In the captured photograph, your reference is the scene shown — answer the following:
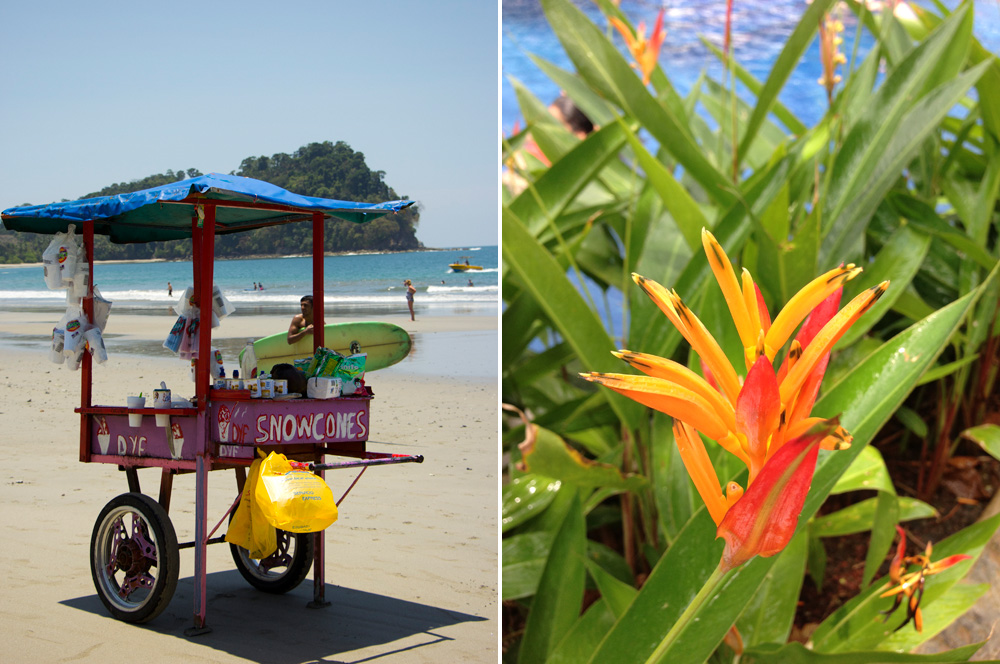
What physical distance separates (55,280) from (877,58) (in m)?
1.17

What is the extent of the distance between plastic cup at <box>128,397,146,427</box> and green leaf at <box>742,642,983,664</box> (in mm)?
992

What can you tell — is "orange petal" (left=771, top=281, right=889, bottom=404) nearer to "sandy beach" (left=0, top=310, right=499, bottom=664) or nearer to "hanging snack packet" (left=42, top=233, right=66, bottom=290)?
"sandy beach" (left=0, top=310, right=499, bottom=664)

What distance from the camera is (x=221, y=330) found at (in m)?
7.20

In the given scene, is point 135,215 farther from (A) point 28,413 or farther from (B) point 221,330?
(B) point 221,330

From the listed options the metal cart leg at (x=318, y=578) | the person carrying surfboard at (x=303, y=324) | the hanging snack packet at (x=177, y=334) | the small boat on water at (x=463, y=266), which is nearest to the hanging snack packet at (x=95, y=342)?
the hanging snack packet at (x=177, y=334)

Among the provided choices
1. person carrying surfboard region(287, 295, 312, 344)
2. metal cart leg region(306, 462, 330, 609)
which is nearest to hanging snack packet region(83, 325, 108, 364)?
person carrying surfboard region(287, 295, 312, 344)

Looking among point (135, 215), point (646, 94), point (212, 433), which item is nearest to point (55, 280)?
point (135, 215)

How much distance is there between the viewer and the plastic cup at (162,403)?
3.85 ft

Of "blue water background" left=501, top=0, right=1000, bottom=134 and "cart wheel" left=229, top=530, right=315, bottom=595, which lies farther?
"cart wheel" left=229, top=530, right=315, bottom=595

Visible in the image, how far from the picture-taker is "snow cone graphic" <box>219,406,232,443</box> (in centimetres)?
111

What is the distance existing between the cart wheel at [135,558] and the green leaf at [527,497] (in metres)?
0.71

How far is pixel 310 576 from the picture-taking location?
161cm

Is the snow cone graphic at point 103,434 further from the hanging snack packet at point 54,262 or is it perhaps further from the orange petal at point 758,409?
the orange petal at point 758,409

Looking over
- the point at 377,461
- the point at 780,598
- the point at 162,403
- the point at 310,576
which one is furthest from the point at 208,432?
the point at 780,598
